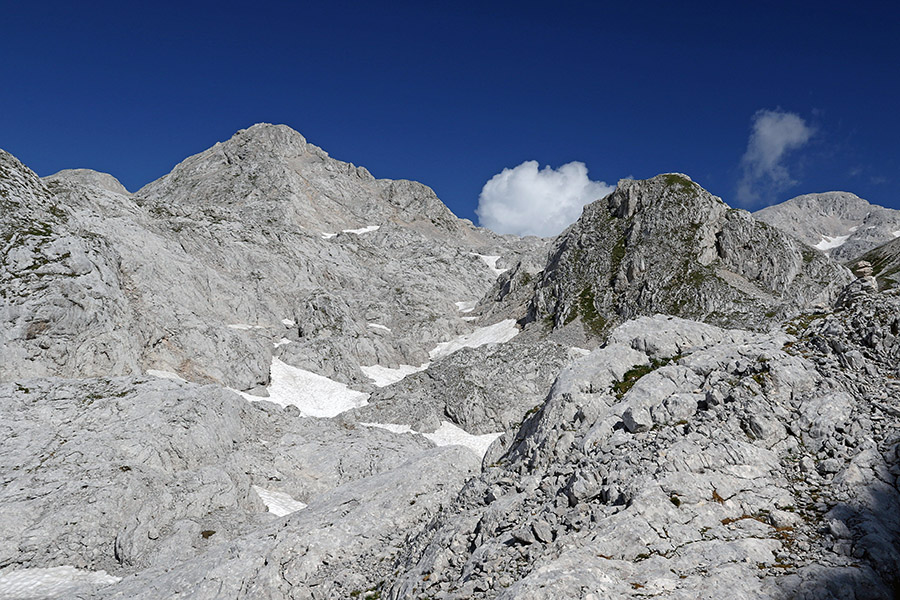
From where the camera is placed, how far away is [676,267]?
291ft

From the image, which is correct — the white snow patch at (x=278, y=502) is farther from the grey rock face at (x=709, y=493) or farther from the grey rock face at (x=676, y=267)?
the grey rock face at (x=676, y=267)

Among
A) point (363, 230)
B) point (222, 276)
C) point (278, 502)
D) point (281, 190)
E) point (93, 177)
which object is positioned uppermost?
point (93, 177)

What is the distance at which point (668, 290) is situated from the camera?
86312mm

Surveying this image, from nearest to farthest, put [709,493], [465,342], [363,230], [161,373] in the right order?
1. [709,493]
2. [161,373]
3. [465,342]
4. [363,230]

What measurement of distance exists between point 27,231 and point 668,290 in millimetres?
89330

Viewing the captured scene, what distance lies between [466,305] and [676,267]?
57259mm

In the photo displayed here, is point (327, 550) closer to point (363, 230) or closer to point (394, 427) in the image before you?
point (394, 427)

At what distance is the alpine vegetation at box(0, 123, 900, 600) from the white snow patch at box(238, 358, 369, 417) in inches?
16.1

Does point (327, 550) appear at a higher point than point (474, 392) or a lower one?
lower

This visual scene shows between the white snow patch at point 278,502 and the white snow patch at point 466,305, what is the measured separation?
294 ft

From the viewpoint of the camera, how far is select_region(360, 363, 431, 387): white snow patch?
81.2m

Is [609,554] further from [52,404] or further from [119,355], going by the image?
[119,355]

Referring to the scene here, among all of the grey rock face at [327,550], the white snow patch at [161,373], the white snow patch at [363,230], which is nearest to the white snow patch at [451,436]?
the white snow patch at [161,373]

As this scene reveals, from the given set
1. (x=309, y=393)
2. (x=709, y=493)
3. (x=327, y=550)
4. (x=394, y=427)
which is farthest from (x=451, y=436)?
(x=709, y=493)
